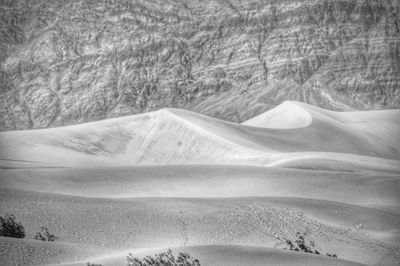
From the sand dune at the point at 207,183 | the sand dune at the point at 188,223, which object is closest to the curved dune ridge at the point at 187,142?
the sand dune at the point at 207,183

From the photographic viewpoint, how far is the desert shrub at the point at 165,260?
12445 millimetres

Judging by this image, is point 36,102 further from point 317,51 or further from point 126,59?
point 317,51

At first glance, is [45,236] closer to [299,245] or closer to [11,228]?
[11,228]

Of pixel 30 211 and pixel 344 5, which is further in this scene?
pixel 344 5

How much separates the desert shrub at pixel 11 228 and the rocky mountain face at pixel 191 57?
437 feet

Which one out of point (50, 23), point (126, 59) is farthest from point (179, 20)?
point (50, 23)

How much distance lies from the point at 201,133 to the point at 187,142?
5.80 ft

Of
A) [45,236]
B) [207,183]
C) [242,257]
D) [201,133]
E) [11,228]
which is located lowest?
[201,133]

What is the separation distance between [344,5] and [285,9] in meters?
12.3

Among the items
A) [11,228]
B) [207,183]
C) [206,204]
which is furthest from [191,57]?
[11,228]

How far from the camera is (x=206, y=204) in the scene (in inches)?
769

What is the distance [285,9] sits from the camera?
168 metres

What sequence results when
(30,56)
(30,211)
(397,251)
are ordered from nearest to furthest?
(30,211) < (397,251) < (30,56)

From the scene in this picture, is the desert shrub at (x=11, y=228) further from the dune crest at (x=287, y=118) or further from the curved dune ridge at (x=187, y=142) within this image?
the dune crest at (x=287, y=118)
